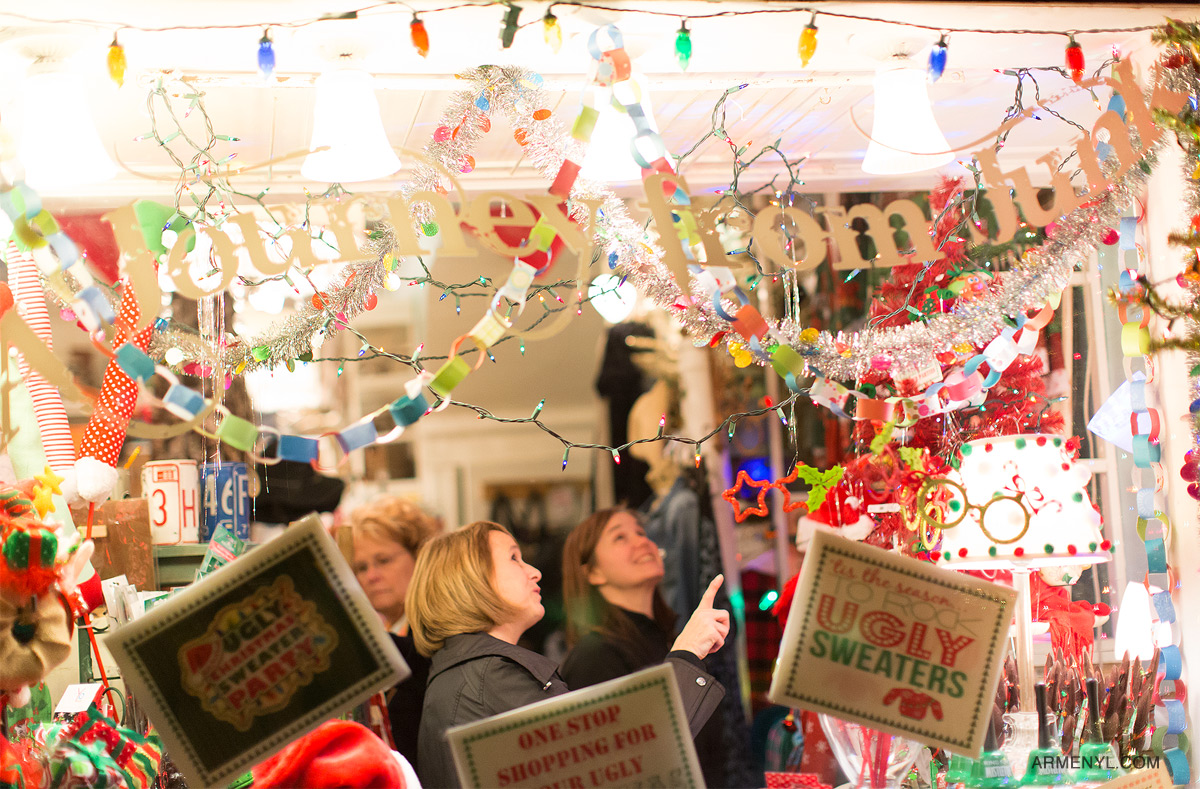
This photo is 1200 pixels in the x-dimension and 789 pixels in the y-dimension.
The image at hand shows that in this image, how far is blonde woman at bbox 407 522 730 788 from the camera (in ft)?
6.70

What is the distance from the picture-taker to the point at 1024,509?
83.5 inches

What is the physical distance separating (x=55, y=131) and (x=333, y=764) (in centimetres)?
133

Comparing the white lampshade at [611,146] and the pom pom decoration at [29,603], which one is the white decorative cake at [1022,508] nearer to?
the white lampshade at [611,146]

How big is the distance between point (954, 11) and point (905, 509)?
1.09m

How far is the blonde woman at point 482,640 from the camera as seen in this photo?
2.04 metres

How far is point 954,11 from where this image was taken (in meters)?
2.01

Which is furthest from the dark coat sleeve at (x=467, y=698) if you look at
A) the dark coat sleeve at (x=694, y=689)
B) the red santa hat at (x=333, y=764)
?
the red santa hat at (x=333, y=764)

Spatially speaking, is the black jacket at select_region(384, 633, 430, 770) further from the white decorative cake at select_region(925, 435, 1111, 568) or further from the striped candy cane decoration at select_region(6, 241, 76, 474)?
the white decorative cake at select_region(925, 435, 1111, 568)

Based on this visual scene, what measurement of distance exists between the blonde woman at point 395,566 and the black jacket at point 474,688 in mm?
575

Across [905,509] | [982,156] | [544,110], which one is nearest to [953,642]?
[905,509]

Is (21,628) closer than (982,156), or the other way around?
(21,628)

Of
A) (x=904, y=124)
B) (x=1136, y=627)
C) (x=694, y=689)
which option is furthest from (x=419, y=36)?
(x=1136, y=627)

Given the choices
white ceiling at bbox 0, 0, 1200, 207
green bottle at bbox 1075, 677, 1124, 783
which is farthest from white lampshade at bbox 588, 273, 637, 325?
green bottle at bbox 1075, 677, 1124, 783

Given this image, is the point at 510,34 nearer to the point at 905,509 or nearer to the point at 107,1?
the point at 107,1
